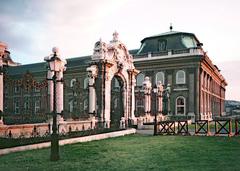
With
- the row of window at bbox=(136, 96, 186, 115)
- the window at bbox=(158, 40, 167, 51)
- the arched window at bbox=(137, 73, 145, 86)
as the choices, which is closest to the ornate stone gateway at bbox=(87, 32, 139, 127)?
the row of window at bbox=(136, 96, 186, 115)

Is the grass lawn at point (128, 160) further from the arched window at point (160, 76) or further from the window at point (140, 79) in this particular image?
the window at point (140, 79)

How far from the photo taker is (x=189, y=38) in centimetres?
4209

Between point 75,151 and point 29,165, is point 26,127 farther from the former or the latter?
point 29,165

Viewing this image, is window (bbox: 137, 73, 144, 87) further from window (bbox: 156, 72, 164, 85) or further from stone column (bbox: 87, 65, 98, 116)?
stone column (bbox: 87, 65, 98, 116)

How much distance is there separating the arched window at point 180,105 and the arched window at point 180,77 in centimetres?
227

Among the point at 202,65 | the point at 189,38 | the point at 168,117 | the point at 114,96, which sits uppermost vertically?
the point at 189,38

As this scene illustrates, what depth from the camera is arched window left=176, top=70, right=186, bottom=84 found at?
1549 inches

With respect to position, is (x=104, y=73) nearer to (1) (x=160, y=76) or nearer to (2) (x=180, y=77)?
(2) (x=180, y=77)

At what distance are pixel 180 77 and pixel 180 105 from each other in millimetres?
3985

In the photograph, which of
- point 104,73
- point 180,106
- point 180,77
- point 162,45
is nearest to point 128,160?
point 104,73

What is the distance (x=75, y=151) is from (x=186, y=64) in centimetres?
3008

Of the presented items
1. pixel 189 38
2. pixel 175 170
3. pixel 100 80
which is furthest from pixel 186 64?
pixel 175 170

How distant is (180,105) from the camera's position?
129 feet

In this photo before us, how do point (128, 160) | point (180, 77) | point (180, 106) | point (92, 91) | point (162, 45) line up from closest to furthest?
point (128, 160)
point (92, 91)
point (180, 106)
point (180, 77)
point (162, 45)
